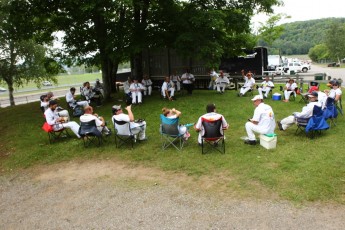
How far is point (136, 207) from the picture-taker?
16.7 ft

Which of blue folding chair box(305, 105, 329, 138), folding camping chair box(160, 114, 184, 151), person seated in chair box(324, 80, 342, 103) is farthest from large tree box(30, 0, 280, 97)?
blue folding chair box(305, 105, 329, 138)

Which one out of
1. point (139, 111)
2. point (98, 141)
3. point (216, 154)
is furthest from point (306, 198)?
point (139, 111)

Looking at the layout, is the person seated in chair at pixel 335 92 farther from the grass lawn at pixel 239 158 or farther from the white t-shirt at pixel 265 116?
the white t-shirt at pixel 265 116

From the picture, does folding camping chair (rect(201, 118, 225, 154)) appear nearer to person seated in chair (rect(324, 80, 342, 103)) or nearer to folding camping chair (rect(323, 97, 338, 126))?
folding camping chair (rect(323, 97, 338, 126))

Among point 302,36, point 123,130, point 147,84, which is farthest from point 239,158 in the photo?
point 302,36

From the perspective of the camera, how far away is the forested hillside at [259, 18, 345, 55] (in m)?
128

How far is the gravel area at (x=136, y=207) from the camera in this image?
14.6ft

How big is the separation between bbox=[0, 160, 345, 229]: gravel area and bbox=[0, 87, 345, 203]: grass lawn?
45 cm

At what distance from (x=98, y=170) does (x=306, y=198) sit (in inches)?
167

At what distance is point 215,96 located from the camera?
15.3 m

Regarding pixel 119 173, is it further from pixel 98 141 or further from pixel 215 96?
pixel 215 96

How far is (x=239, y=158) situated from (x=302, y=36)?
14637cm

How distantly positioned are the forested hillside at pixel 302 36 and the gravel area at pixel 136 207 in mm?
124375

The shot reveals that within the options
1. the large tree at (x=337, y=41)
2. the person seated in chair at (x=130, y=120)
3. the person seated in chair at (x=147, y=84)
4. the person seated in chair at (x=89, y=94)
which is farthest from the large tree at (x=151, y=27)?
the large tree at (x=337, y=41)
